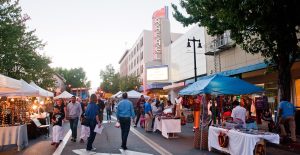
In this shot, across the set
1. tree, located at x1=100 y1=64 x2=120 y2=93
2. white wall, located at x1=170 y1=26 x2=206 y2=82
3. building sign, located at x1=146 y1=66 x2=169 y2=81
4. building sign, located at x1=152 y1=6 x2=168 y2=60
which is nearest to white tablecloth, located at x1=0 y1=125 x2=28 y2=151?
white wall, located at x1=170 y1=26 x2=206 y2=82

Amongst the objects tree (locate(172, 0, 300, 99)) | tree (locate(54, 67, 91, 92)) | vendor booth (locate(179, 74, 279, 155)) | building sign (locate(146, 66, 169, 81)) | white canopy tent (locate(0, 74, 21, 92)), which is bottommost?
vendor booth (locate(179, 74, 279, 155))

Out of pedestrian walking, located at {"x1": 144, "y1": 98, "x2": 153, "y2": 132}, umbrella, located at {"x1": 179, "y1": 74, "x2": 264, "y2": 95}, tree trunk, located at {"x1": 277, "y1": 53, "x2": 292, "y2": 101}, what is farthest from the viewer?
pedestrian walking, located at {"x1": 144, "y1": 98, "x2": 153, "y2": 132}

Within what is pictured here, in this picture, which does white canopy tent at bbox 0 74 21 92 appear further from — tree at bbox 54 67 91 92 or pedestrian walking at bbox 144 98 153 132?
tree at bbox 54 67 91 92

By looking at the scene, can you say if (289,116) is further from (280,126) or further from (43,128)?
(43,128)

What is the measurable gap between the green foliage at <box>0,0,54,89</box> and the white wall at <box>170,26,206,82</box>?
49.2ft

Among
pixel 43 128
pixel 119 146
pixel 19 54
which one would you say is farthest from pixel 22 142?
pixel 19 54

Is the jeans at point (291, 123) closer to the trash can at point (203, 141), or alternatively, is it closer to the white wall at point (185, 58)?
the trash can at point (203, 141)

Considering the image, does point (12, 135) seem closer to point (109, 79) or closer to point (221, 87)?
point (221, 87)

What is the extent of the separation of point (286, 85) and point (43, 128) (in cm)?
1129

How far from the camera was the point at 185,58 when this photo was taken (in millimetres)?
38406

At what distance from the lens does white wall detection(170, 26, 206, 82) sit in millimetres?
32812

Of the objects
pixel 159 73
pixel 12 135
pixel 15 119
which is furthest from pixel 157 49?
pixel 12 135

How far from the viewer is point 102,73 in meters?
88.1

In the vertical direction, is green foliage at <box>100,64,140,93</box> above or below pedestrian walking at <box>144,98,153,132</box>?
above
